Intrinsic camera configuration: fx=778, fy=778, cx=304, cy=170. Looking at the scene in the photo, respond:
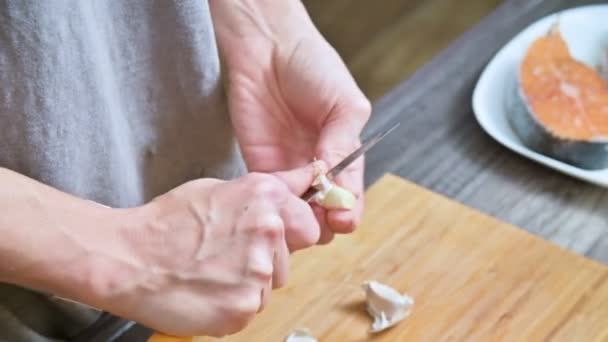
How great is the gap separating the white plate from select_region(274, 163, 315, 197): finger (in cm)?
29

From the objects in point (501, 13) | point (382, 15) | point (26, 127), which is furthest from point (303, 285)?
point (382, 15)

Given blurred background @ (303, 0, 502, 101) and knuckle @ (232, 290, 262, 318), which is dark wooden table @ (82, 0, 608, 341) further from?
blurred background @ (303, 0, 502, 101)

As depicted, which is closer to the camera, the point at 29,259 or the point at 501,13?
the point at 29,259

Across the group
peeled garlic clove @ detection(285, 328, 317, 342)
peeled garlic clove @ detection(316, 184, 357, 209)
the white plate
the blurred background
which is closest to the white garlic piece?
peeled garlic clove @ detection(316, 184, 357, 209)

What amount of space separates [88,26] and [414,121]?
1.41ft

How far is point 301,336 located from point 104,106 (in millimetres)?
255

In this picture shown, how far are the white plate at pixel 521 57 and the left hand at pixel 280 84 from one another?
0.21m

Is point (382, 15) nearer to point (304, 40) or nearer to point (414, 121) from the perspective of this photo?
point (414, 121)

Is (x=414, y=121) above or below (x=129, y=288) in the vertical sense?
below

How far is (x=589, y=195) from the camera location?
82 cm

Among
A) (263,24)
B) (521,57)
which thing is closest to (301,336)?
(263,24)

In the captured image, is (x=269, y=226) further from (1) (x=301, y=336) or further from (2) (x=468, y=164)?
(2) (x=468, y=164)

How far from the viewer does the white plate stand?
84 centimetres

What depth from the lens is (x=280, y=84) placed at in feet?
2.52
